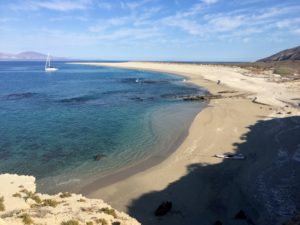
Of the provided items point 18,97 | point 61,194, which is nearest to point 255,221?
point 61,194

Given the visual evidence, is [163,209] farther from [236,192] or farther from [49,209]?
[49,209]

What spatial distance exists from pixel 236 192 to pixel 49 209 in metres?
11.6

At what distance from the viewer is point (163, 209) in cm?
1916

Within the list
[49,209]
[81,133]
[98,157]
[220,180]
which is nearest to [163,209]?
[220,180]

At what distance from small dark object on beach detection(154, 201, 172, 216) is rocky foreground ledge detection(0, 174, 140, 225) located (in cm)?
213

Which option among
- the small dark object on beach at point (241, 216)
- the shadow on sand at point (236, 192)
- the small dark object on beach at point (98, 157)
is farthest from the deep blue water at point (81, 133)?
the small dark object on beach at point (241, 216)

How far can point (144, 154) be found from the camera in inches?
1170

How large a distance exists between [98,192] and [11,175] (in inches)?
281

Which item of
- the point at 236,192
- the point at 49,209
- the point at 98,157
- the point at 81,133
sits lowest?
the point at 98,157

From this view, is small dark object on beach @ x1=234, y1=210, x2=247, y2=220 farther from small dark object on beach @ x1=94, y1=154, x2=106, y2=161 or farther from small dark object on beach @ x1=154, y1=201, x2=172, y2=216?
small dark object on beach @ x1=94, y1=154, x2=106, y2=161

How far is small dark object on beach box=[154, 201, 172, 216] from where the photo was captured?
18.9 metres

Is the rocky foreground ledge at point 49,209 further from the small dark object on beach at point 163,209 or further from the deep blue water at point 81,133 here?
the deep blue water at point 81,133

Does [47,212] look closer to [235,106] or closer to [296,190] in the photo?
[296,190]

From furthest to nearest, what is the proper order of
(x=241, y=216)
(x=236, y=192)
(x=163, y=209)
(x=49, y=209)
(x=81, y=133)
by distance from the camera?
(x=81, y=133)
(x=236, y=192)
(x=163, y=209)
(x=241, y=216)
(x=49, y=209)
